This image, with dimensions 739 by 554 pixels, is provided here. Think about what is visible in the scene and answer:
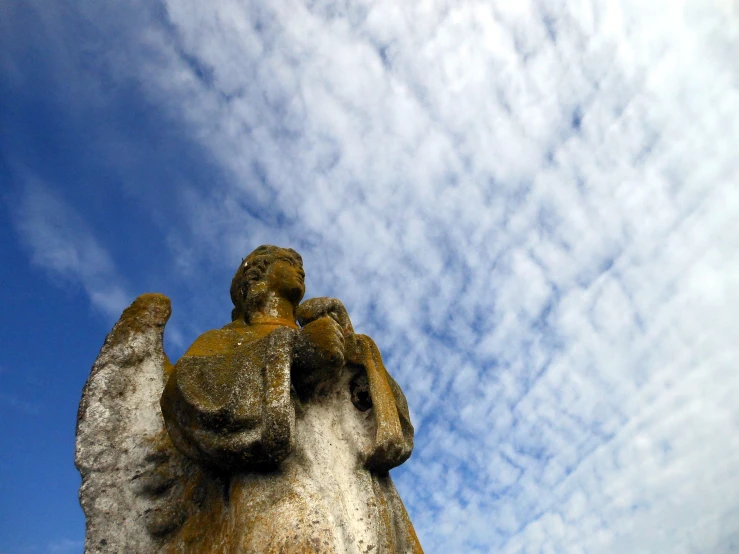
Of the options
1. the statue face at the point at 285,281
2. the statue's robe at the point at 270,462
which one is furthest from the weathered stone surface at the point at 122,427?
the statue face at the point at 285,281

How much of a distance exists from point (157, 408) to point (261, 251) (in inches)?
87.5

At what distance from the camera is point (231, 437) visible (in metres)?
5.17

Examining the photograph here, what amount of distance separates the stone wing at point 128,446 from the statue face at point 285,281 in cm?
134

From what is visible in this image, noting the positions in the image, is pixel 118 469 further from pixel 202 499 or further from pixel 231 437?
pixel 231 437

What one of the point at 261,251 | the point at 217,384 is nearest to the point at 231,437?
the point at 217,384

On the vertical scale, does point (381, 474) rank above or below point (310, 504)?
above

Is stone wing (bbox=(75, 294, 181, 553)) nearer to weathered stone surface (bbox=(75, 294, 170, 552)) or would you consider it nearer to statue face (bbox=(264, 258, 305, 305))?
weathered stone surface (bbox=(75, 294, 170, 552))

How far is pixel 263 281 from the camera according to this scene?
282 inches

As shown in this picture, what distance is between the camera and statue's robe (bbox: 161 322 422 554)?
16.6 ft

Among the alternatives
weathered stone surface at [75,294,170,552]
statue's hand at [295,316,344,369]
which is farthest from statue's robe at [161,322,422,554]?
weathered stone surface at [75,294,170,552]

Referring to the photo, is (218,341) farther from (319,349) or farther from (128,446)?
(128,446)

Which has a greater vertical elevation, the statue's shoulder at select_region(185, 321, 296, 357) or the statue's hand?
the statue's shoulder at select_region(185, 321, 296, 357)

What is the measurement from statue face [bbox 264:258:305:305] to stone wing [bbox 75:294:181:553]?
134cm

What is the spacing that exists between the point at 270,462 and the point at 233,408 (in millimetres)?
582
